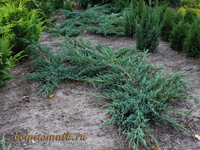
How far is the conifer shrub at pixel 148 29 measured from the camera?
3.88 metres

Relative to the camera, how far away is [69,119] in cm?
262

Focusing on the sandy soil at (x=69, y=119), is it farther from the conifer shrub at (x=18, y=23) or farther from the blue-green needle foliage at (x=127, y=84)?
the conifer shrub at (x=18, y=23)

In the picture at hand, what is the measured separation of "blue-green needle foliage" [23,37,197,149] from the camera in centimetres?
237

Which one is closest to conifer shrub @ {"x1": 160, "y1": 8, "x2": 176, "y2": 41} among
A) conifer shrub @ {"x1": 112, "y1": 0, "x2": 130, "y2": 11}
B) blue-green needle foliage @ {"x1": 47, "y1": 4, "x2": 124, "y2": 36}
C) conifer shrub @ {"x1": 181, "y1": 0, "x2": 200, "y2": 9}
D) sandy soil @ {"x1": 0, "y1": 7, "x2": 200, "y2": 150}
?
blue-green needle foliage @ {"x1": 47, "y1": 4, "x2": 124, "y2": 36}

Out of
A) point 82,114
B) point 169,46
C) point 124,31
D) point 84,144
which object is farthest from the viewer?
point 124,31

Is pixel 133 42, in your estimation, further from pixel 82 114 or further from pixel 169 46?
pixel 82 114

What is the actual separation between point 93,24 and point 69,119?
376 centimetres

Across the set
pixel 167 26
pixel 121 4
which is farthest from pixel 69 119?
pixel 121 4

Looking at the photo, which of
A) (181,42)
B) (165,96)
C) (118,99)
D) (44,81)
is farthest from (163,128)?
(181,42)

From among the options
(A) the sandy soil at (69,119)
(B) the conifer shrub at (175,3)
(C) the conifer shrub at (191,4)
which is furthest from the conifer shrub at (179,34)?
(B) the conifer shrub at (175,3)

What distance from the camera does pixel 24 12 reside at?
3.85 m

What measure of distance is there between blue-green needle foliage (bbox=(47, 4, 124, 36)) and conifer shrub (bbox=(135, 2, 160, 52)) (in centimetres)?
95

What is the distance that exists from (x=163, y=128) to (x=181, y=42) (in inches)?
94.2

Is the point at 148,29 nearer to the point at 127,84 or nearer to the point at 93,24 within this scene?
the point at 127,84
